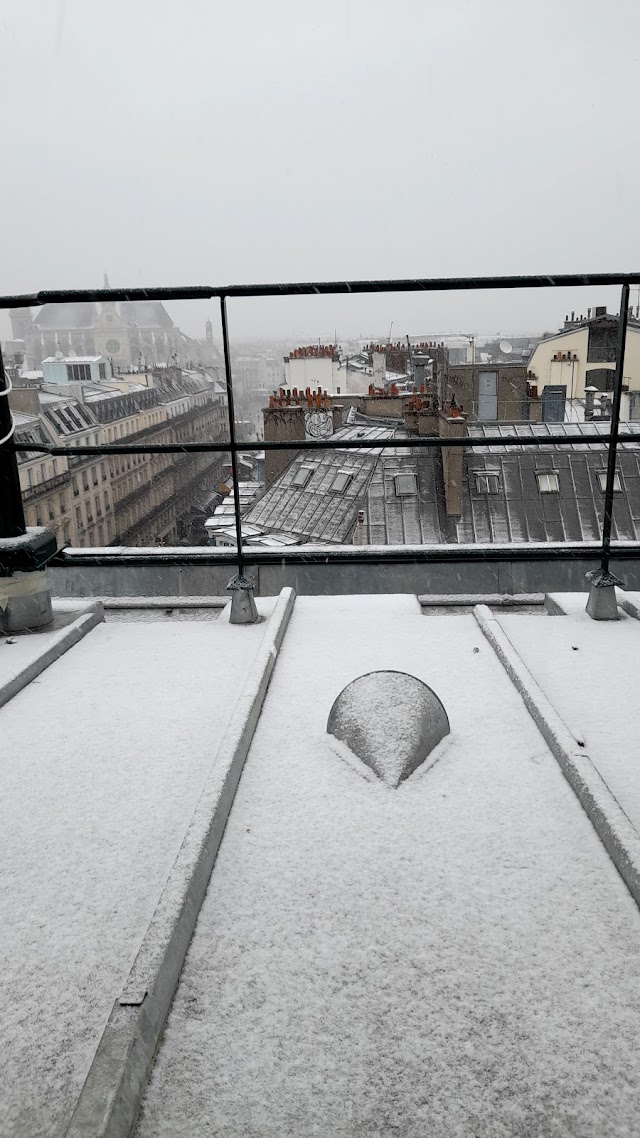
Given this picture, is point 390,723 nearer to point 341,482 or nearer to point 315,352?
point 341,482

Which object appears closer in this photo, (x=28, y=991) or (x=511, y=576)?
(x=28, y=991)

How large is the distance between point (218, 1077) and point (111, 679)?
131 centimetres

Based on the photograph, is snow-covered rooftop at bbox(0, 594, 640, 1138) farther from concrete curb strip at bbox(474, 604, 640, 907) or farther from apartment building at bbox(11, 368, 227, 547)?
apartment building at bbox(11, 368, 227, 547)

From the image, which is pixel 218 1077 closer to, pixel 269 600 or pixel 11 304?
pixel 269 600

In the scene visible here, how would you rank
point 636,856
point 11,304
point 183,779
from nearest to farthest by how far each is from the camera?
1. point 636,856
2. point 183,779
3. point 11,304

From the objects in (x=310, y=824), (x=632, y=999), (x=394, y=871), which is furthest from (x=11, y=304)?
(x=632, y=999)

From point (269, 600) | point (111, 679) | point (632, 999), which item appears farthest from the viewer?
point (269, 600)

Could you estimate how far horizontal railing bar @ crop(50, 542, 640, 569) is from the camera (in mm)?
2783

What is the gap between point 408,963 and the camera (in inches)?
46.4

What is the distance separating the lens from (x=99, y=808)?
1.58 m

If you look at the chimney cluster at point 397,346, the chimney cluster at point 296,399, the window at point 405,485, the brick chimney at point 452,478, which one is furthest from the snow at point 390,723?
the chimney cluster at point 397,346

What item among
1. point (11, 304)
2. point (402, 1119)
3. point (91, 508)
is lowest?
point (91, 508)

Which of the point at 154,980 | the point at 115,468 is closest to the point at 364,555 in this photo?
the point at 154,980

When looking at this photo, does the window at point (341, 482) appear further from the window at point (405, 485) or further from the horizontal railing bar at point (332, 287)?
the horizontal railing bar at point (332, 287)
